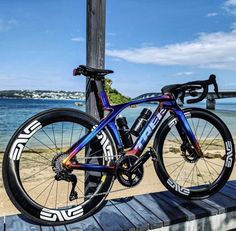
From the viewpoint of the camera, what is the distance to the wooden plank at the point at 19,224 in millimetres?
2012

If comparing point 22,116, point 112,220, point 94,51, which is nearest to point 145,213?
point 112,220

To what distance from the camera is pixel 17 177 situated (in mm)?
1981

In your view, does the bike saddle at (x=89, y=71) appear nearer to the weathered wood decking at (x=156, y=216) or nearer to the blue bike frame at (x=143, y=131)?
the blue bike frame at (x=143, y=131)

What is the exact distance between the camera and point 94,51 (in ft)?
8.66

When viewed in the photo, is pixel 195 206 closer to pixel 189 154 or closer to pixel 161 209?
pixel 161 209

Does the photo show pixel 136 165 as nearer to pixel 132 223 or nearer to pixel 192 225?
pixel 132 223

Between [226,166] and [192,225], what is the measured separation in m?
0.77

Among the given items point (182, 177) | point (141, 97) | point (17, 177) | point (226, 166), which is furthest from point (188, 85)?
point (182, 177)

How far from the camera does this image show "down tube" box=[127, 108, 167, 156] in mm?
2369

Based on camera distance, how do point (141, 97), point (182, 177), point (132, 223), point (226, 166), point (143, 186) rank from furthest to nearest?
1. point (182, 177)
2. point (143, 186)
3. point (226, 166)
4. point (141, 97)
5. point (132, 223)

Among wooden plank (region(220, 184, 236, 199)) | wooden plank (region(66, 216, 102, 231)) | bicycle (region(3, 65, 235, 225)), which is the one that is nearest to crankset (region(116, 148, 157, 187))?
bicycle (region(3, 65, 235, 225))

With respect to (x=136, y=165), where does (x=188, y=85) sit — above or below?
above

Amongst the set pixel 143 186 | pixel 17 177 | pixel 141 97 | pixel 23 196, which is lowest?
pixel 143 186

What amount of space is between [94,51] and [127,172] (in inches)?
46.6
